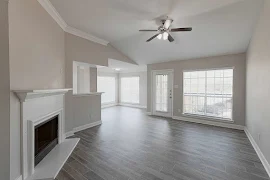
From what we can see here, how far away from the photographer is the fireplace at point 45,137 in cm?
240

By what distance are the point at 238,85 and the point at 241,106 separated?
0.69m

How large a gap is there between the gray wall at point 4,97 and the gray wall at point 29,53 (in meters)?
0.05

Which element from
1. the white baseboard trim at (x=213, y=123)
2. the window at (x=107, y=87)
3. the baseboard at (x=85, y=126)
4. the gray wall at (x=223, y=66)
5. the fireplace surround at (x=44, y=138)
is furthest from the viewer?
the window at (x=107, y=87)

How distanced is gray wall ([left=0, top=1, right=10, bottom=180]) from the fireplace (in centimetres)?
60

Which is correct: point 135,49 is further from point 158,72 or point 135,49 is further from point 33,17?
point 33,17

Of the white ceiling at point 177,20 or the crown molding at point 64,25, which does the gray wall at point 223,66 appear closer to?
the white ceiling at point 177,20

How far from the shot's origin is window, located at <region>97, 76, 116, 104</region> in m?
8.56

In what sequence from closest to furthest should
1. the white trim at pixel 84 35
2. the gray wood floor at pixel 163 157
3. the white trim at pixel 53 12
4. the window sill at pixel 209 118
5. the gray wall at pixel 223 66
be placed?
1. the gray wood floor at pixel 163 157
2. the white trim at pixel 53 12
3. the white trim at pixel 84 35
4. the gray wall at pixel 223 66
5. the window sill at pixel 209 118

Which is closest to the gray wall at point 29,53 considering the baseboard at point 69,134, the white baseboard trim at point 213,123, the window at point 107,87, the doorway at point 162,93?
the baseboard at point 69,134

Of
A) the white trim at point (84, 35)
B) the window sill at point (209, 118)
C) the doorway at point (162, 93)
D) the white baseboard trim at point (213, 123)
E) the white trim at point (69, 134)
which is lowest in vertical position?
the white trim at point (69, 134)

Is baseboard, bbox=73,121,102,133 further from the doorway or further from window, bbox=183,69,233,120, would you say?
window, bbox=183,69,233,120

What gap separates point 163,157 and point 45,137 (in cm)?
243

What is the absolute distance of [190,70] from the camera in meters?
5.36

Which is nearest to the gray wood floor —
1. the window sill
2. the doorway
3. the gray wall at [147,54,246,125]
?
the window sill
